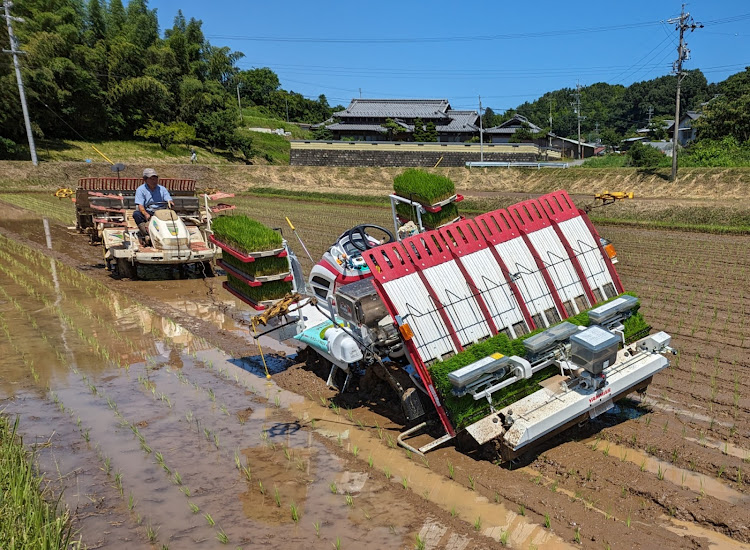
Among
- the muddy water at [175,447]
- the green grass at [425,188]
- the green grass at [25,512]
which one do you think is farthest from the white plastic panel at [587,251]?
the green grass at [25,512]

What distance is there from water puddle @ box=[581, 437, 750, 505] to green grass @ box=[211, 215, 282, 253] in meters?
4.40

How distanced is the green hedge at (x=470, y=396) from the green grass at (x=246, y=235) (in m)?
3.37

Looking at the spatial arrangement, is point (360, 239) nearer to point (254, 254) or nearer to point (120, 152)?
point (254, 254)

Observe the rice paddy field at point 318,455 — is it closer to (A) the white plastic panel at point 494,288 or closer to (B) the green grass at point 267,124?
(A) the white plastic panel at point 494,288

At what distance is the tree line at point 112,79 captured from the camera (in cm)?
3369

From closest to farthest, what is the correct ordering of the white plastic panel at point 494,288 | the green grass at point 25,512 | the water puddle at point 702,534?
the green grass at point 25,512, the water puddle at point 702,534, the white plastic panel at point 494,288

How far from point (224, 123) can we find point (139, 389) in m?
39.5

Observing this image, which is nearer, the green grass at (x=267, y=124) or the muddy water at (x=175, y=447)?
the muddy water at (x=175, y=447)

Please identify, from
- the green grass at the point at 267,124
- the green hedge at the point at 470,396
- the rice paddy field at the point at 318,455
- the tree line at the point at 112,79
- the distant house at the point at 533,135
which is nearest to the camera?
the rice paddy field at the point at 318,455

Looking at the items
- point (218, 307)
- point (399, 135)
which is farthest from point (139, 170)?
point (218, 307)

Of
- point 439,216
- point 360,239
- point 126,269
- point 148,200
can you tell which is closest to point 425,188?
point 439,216

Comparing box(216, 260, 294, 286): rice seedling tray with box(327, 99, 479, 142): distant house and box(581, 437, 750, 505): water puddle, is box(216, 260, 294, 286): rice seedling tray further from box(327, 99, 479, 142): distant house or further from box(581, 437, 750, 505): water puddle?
box(327, 99, 479, 142): distant house

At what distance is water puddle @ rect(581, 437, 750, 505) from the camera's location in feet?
13.6

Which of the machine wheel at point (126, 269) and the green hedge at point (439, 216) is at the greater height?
the green hedge at point (439, 216)
